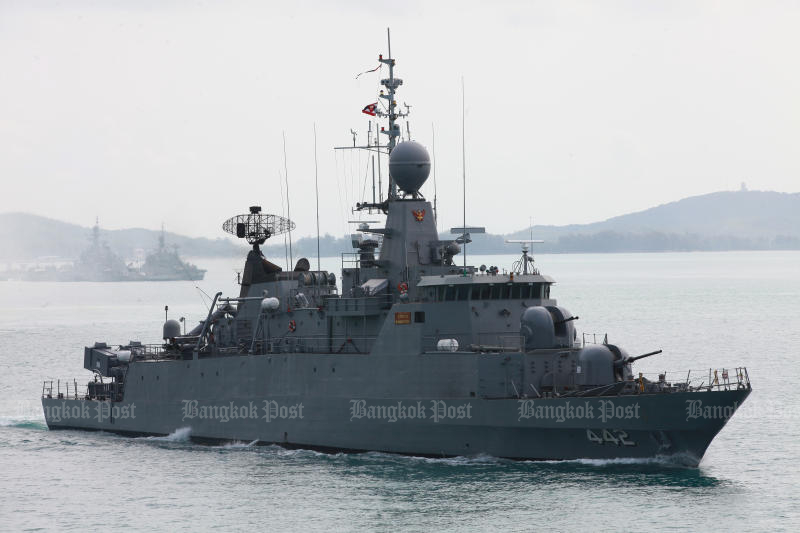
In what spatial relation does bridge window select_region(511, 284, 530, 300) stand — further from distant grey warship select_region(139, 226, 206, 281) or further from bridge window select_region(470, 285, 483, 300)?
distant grey warship select_region(139, 226, 206, 281)

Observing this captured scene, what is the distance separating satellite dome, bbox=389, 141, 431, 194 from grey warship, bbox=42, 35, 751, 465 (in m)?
0.04

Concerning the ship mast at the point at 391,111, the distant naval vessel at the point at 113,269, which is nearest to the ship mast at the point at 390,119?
the ship mast at the point at 391,111

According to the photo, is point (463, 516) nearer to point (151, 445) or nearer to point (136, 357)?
point (151, 445)

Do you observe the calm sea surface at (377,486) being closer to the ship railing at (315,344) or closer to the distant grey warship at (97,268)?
the ship railing at (315,344)

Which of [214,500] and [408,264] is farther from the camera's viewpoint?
[408,264]

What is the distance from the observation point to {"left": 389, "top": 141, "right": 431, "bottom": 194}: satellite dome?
3097 centimetres

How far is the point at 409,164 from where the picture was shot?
3095 cm

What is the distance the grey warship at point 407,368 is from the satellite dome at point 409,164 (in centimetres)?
4

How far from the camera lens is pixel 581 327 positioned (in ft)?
231

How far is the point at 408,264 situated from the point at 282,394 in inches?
212

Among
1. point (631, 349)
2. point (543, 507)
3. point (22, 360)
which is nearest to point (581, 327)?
point (631, 349)

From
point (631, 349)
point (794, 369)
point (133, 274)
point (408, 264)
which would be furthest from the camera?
point (133, 274)

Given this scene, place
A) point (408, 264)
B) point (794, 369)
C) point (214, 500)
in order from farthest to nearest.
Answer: point (794, 369), point (408, 264), point (214, 500)

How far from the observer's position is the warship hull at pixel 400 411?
26234mm
